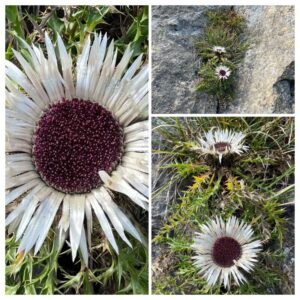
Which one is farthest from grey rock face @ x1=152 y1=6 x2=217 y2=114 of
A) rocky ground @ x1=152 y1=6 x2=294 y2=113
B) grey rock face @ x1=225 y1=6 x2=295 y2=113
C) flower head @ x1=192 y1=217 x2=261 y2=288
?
flower head @ x1=192 y1=217 x2=261 y2=288

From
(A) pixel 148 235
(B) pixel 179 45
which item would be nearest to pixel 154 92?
(B) pixel 179 45

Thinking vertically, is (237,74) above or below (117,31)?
below

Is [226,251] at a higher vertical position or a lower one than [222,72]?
lower

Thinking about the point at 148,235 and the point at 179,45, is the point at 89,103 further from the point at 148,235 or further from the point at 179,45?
the point at 148,235

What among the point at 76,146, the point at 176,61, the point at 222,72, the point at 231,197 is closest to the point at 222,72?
the point at 222,72

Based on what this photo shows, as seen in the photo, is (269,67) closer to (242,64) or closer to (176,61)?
(242,64)

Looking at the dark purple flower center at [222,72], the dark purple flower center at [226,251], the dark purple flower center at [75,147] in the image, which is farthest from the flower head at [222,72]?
the dark purple flower center at [226,251]
